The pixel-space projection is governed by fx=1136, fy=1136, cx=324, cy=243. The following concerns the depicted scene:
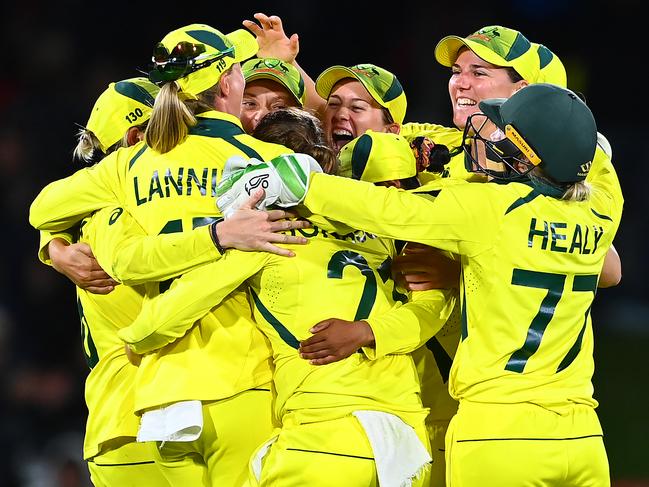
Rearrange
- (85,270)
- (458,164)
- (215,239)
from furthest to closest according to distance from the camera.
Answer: (458,164), (85,270), (215,239)

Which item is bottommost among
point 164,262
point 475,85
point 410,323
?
point 410,323

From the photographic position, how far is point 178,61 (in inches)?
146

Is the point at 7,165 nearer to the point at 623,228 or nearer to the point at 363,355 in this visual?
the point at 623,228

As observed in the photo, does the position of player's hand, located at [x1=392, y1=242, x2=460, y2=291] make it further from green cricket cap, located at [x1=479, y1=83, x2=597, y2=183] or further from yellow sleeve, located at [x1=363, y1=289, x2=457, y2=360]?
green cricket cap, located at [x1=479, y1=83, x2=597, y2=183]

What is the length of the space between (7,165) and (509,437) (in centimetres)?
589

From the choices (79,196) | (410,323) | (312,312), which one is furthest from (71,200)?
(410,323)

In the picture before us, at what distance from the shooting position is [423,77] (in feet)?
29.5

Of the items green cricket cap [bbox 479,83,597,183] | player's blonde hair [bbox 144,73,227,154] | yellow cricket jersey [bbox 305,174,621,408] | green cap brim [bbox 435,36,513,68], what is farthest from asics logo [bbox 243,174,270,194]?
green cap brim [bbox 435,36,513,68]

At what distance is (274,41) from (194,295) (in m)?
1.84

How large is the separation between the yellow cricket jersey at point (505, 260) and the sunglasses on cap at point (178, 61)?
2.13ft

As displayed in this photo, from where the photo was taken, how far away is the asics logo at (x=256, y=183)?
3.41 metres

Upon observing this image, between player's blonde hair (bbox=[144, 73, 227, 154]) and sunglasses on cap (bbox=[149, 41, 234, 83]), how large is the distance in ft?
0.12

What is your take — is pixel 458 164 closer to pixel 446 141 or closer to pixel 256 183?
pixel 446 141

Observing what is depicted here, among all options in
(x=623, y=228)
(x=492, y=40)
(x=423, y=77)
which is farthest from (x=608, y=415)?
(x=492, y=40)
